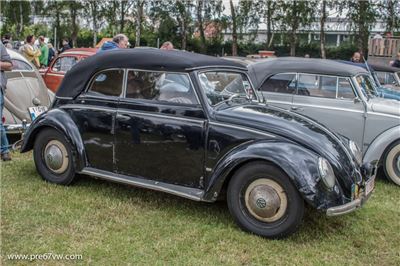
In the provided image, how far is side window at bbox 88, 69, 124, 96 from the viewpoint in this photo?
4.98 m

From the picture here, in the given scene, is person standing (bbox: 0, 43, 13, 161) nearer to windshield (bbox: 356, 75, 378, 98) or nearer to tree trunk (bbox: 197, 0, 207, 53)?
windshield (bbox: 356, 75, 378, 98)

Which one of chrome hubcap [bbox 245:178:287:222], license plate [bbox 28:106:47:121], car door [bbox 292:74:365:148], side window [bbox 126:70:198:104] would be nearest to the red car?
license plate [bbox 28:106:47:121]

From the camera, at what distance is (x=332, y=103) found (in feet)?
22.0

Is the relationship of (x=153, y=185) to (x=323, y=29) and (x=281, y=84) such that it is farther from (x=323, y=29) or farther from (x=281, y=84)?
(x=323, y=29)

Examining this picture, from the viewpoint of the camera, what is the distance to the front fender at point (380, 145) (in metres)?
6.14

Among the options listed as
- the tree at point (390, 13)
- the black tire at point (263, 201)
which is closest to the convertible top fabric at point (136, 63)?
the black tire at point (263, 201)

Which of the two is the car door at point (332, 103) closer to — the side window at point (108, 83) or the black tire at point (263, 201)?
the black tire at point (263, 201)

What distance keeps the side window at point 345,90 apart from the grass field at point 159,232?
6.20 ft

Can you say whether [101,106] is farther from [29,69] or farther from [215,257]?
[29,69]

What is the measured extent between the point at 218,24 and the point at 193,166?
86.2 ft

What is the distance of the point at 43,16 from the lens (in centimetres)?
3866

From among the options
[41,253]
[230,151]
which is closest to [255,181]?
[230,151]

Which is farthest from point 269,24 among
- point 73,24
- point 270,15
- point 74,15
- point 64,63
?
point 64,63

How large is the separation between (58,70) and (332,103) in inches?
274
